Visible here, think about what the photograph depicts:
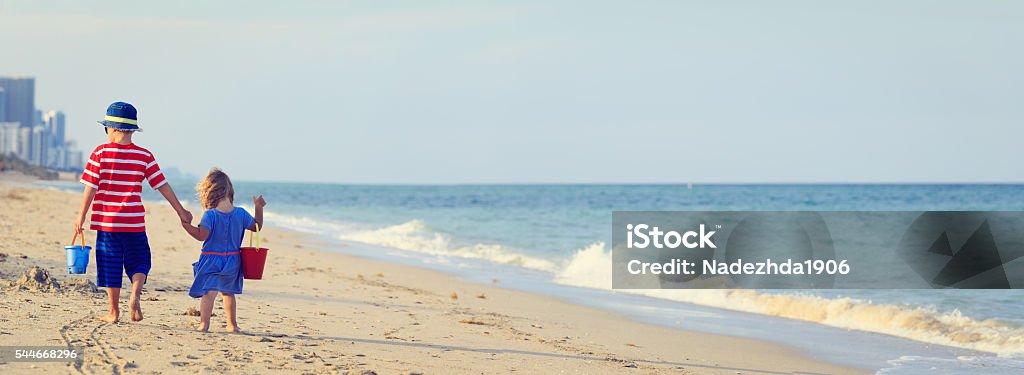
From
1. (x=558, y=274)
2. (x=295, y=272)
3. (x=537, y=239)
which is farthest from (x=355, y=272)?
(x=537, y=239)

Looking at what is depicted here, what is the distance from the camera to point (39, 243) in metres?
12.0

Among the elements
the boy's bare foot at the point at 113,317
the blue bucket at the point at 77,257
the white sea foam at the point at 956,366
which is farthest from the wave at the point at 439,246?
the blue bucket at the point at 77,257

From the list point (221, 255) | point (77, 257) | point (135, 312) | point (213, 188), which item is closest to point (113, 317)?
point (135, 312)

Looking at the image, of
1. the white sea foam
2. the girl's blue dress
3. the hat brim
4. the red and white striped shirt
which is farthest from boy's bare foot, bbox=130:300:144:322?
the white sea foam

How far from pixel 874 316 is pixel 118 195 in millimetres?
8229

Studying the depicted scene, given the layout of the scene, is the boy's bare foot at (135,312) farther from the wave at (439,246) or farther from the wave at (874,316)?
the wave at (439,246)

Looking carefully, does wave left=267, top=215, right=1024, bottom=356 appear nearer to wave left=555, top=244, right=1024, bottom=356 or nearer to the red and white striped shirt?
wave left=555, top=244, right=1024, bottom=356

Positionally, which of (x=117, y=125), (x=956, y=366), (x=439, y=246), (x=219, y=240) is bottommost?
(x=956, y=366)

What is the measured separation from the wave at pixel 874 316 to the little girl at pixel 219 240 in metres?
6.91

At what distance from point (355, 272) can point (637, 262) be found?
563 centimetres

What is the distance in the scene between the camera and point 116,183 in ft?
19.4

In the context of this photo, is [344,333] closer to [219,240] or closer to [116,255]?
[219,240]

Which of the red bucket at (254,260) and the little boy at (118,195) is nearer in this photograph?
the little boy at (118,195)

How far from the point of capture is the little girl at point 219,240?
6125 millimetres
